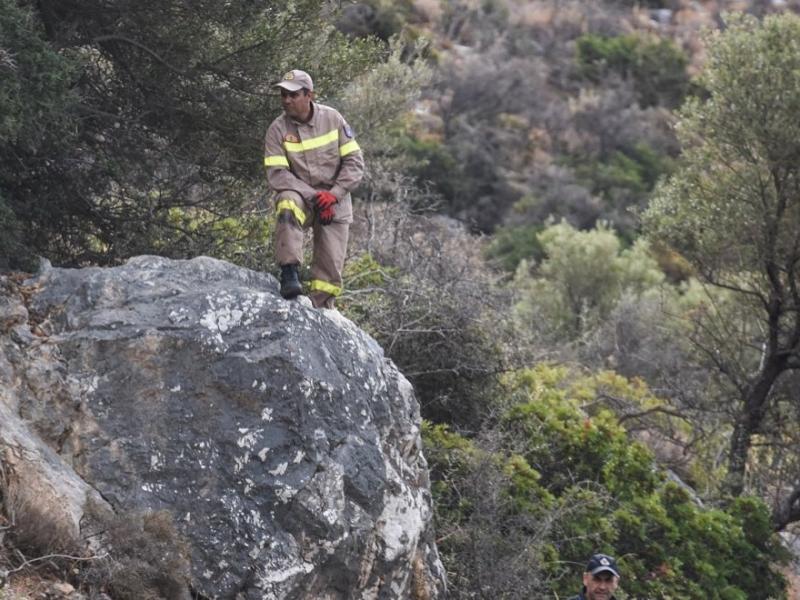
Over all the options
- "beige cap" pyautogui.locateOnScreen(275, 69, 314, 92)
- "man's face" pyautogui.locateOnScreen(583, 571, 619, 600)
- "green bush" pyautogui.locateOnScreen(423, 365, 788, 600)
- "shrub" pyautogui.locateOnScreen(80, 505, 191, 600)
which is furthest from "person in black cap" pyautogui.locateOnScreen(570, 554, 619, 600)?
"beige cap" pyautogui.locateOnScreen(275, 69, 314, 92)

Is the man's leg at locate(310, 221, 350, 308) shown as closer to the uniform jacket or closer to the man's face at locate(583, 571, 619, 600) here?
the uniform jacket

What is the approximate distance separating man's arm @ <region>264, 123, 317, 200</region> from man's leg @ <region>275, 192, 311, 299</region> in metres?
0.07

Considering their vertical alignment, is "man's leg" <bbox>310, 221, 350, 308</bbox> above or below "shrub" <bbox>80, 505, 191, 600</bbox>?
above

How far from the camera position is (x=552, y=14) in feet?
195

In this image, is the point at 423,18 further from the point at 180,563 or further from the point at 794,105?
the point at 180,563

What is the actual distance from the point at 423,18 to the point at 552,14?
964cm

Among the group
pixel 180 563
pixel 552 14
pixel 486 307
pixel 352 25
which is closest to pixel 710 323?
pixel 486 307

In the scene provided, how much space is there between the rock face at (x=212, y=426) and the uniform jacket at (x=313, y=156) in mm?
876

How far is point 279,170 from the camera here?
27.1 feet

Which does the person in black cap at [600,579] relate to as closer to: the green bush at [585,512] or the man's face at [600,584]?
the man's face at [600,584]

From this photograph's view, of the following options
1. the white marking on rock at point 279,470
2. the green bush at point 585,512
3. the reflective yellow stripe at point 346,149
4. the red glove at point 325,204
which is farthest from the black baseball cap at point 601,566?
the reflective yellow stripe at point 346,149

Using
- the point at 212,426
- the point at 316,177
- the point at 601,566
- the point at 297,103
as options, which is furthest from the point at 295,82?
the point at 601,566

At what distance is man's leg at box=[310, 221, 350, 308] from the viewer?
8453mm

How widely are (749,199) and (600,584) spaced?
949cm
